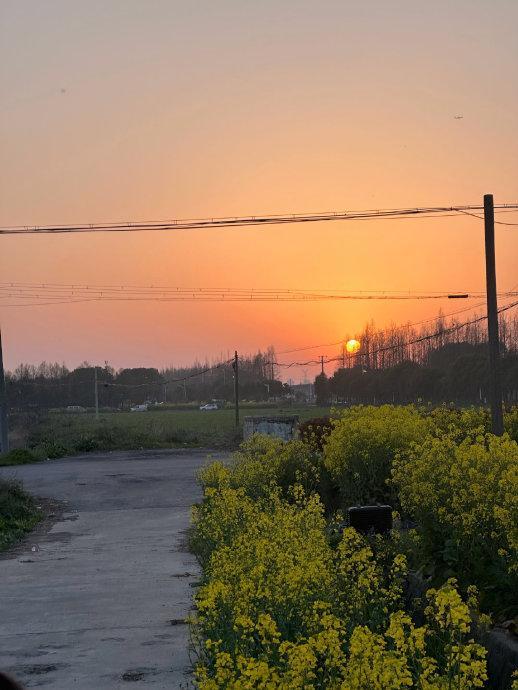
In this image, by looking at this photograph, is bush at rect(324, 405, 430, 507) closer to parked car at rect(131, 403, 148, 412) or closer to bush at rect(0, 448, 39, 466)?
bush at rect(0, 448, 39, 466)

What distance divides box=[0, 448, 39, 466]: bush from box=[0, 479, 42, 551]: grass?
534 inches

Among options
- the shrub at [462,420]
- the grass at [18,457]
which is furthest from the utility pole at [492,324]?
the grass at [18,457]

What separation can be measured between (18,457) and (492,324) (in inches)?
864

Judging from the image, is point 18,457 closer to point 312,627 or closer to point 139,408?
point 312,627

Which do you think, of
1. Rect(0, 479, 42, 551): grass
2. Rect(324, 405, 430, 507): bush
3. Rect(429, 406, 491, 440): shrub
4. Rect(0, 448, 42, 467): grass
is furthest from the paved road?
Rect(0, 448, 42, 467): grass

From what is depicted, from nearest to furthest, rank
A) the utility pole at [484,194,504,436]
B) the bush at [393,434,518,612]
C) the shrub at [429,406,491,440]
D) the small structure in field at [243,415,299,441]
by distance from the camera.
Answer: the bush at [393,434,518,612] < the utility pole at [484,194,504,436] < the shrub at [429,406,491,440] < the small structure in field at [243,415,299,441]

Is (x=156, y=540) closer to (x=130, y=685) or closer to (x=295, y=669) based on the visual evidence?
(x=130, y=685)

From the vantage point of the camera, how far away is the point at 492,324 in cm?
1758

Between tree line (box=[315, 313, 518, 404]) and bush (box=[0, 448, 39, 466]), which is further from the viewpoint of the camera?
tree line (box=[315, 313, 518, 404])

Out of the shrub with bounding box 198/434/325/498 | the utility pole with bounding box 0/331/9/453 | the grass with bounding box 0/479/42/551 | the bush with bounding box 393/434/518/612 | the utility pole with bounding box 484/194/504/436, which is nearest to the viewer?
the bush with bounding box 393/434/518/612

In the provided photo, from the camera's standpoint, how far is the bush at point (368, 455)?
12938 millimetres

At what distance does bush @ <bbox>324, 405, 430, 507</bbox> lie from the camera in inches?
509

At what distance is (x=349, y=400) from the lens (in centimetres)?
12950

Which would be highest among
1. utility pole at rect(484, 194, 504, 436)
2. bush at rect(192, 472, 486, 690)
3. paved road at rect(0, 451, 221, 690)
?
utility pole at rect(484, 194, 504, 436)
